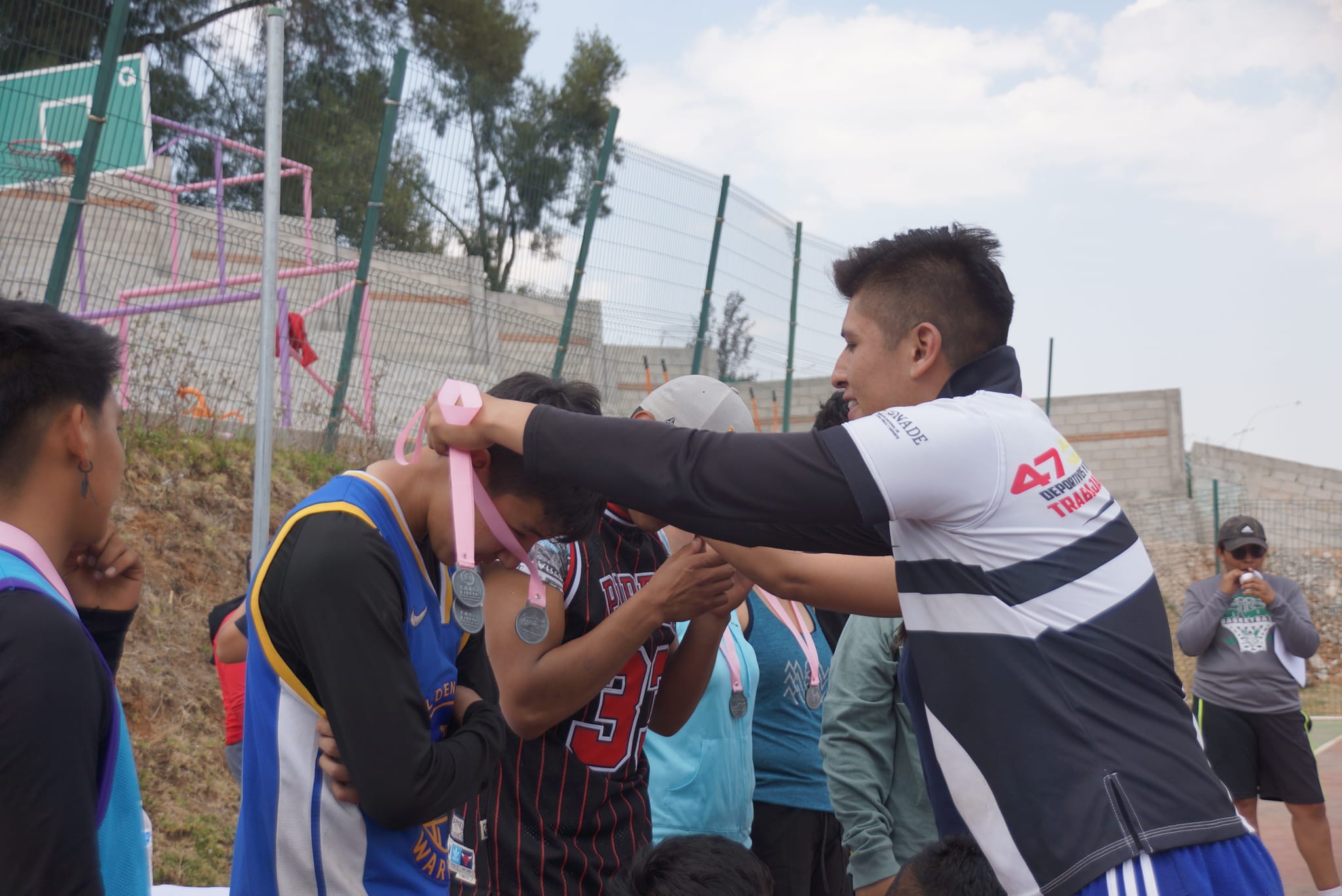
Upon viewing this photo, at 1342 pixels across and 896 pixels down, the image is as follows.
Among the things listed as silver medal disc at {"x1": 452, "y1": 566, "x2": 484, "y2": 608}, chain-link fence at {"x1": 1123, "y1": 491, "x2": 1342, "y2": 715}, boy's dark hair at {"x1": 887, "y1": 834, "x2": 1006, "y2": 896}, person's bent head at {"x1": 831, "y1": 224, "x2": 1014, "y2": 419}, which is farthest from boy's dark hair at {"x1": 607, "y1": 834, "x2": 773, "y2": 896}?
chain-link fence at {"x1": 1123, "y1": 491, "x2": 1342, "y2": 715}

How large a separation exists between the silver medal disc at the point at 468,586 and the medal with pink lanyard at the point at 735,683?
3.99 feet

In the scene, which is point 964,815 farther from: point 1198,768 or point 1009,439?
point 1009,439

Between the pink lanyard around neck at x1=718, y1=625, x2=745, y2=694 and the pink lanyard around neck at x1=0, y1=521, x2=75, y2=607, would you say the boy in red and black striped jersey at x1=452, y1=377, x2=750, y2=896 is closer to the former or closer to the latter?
the pink lanyard around neck at x1=718, y1=625, x2=745, y2=694

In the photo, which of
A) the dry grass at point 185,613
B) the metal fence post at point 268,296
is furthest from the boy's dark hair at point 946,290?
the dry grass at point 185,613

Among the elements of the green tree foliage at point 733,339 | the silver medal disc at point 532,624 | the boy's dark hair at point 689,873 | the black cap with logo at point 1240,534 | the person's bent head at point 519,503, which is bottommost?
the boy's dark hair at point 689,873

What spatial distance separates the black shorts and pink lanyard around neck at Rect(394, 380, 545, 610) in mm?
6122

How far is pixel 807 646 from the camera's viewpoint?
354 cm

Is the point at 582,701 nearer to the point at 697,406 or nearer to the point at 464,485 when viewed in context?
the point at 464,485

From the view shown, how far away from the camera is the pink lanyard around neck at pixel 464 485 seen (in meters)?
1.83

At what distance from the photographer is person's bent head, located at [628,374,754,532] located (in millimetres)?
3043

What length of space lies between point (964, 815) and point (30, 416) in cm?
161

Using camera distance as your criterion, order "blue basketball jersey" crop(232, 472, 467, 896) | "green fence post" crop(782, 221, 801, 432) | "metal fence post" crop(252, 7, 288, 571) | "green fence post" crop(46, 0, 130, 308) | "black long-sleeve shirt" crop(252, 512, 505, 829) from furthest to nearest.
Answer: "green fence post" crop(782, 221, 801, 432) → "green fence post" crop(46, 0, 130, 308) → "metal fence post" crop(252, 7, 288, 571) → "blue basketball jersey" crop(232, 472, 467, 896) → "black long-sleeve shirt" crop(252, 512, 505, 829)

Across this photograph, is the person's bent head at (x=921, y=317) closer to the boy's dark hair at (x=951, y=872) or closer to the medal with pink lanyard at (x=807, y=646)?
the boy's dark hair at (x=951, y=872)

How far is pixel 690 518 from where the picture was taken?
5.69 feet
